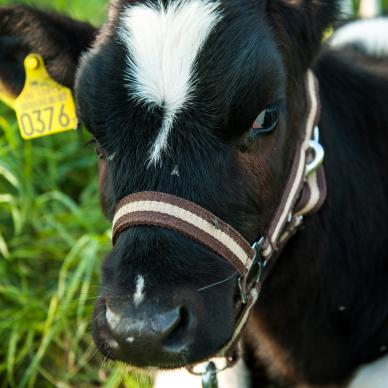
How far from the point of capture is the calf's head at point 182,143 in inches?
82.9

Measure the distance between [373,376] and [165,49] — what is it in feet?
4.93

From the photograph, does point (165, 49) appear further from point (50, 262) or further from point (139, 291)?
point (50, 262)

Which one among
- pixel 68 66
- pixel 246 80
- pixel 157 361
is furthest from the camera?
pixel 68 66

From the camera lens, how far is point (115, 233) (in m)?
2.37

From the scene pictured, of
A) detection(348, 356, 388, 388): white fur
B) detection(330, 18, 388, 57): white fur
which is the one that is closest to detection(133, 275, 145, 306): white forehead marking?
detection(348, 356, 388, 388): white fur

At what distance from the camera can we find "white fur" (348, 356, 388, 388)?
115 inches

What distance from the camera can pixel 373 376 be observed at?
116 inches

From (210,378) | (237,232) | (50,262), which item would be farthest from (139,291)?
(50,262)

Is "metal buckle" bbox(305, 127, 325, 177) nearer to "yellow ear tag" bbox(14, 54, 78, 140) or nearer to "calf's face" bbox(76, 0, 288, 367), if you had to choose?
"calf's face" bbox(76, 0, 288, 367)

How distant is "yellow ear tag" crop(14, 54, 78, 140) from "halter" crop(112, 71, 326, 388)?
31.9 inches

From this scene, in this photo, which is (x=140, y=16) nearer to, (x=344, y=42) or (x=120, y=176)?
(x=120, y=176)

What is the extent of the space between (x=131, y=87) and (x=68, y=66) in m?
0.73

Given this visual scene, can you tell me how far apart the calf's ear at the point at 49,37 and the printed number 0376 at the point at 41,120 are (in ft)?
0.40

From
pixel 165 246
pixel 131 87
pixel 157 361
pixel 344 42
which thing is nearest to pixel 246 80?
pixel 131 87
